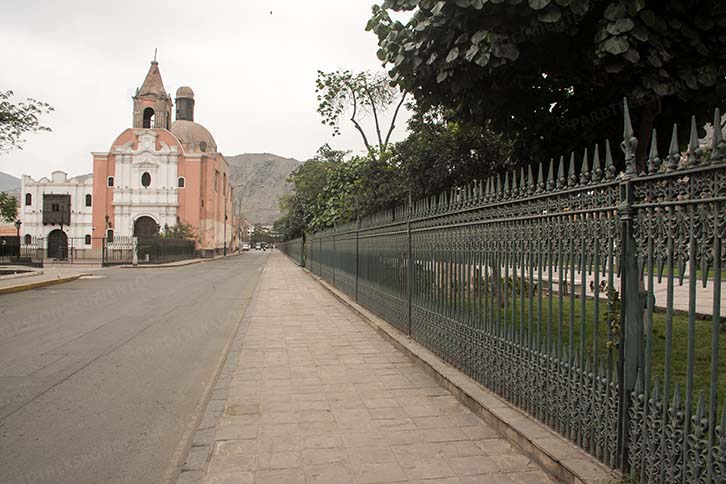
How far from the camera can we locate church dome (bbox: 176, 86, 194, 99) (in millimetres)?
78894

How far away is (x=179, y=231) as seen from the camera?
5397 centimetres

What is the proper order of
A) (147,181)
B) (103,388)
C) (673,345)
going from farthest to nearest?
(147,181) < (673,345) < (103,388)

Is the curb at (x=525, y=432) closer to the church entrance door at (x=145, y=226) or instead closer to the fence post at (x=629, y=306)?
the fence post at (x=629, y=306)

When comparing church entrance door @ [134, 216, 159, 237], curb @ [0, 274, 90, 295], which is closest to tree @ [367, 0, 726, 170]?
curb @ [0, 274, 90, 295]

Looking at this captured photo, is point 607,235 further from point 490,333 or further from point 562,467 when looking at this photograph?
point 490,333

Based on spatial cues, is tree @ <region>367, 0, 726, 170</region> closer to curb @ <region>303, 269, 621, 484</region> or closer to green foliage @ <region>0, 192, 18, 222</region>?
curb @ <region>303, 269, 621, 484</region>

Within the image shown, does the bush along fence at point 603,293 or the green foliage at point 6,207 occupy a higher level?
the green foliage at point 6,207

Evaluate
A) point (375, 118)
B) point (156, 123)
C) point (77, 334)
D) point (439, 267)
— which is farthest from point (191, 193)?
point (439, 267)

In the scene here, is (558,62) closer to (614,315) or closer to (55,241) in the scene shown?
(614,315)

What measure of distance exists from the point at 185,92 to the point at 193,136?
8.93 metres

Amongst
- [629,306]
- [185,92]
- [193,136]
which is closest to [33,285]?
[629,306]

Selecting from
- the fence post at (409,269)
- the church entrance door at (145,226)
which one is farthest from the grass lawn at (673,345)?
the church entrance door at (145,226)

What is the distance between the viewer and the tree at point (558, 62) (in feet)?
15.2

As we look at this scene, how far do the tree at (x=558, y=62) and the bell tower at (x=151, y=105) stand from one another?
61112mm
